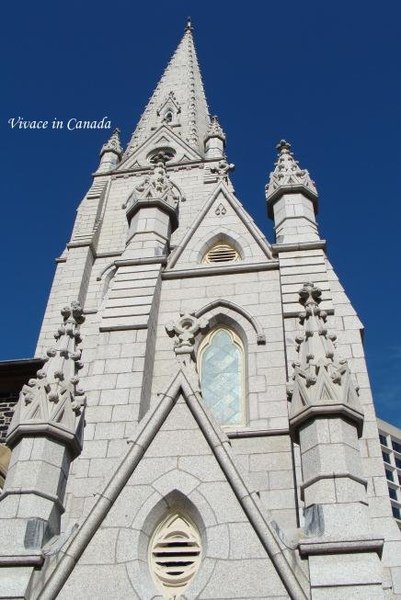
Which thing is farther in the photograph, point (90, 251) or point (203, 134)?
point (203, 134)

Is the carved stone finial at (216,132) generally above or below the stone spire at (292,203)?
above

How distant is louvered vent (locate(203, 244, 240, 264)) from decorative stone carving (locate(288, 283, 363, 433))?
6.71 meters

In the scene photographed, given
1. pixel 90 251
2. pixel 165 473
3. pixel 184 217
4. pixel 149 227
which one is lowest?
pixel 165 473

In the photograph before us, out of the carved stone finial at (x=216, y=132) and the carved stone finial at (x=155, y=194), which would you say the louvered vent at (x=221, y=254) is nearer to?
the carved stone finial at (x=155, y=194)

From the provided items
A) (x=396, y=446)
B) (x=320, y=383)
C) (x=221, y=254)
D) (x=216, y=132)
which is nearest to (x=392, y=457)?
(x=396, y=446)

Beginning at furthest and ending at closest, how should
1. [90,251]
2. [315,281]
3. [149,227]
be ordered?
[90,251] < [149,227] < [315,281]

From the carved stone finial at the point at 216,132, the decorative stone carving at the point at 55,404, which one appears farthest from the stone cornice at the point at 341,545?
the carved stone finial at the point at 216,132

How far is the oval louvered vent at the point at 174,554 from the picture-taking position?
293 inches

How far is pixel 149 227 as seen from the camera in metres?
15.5

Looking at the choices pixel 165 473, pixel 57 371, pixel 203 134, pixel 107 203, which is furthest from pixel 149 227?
pixel 203 134

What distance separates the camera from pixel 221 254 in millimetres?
16000

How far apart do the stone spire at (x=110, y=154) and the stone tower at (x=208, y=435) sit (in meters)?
17.3

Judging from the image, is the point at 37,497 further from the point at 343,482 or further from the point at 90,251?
the point at 90,251

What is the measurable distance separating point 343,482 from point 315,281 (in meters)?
6.27
